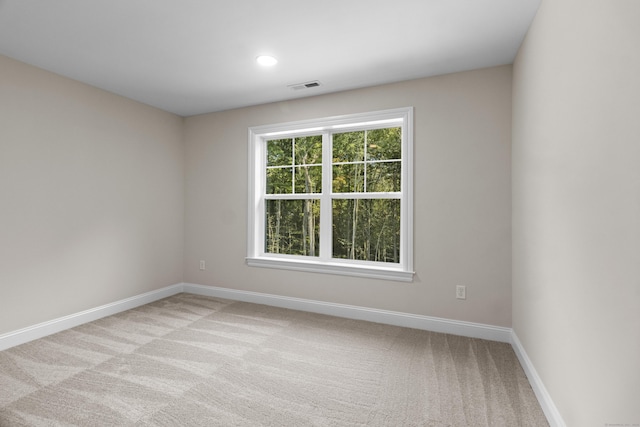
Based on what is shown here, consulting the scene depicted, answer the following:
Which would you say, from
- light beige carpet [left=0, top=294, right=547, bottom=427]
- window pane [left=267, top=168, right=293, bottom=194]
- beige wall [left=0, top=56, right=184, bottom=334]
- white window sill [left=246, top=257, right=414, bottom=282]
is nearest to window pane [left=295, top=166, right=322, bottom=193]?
window pane [left=267, top=168, right=293, bottom=194]

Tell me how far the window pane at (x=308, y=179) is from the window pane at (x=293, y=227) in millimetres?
144

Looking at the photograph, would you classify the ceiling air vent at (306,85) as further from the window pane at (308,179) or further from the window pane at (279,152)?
the window pane at (308,179)

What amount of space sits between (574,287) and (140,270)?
13.6 ft

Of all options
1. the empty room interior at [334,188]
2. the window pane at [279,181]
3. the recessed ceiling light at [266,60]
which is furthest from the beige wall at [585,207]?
the window pane at [279,181]

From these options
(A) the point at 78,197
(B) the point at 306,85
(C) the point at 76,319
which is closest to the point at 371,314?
(B) the point at 306,85

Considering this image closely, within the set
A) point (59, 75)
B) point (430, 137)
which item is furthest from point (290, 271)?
point (59, 75)

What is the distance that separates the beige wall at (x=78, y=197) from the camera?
2.72 meters

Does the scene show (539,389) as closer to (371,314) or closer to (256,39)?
(371,314)

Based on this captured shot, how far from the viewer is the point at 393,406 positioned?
1.93 meters

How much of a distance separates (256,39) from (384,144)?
165cm

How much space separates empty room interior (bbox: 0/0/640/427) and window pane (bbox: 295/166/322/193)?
0.04m

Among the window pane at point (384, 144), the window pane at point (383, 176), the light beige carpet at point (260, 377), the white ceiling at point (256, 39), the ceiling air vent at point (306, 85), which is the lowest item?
the light beige carpet at point (260, 377)

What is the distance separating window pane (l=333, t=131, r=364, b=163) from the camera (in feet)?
11.6

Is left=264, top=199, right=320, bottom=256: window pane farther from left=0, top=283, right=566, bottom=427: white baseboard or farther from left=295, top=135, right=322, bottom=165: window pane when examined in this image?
left=0, top=283, right=566, bottom=427: white baseboard
